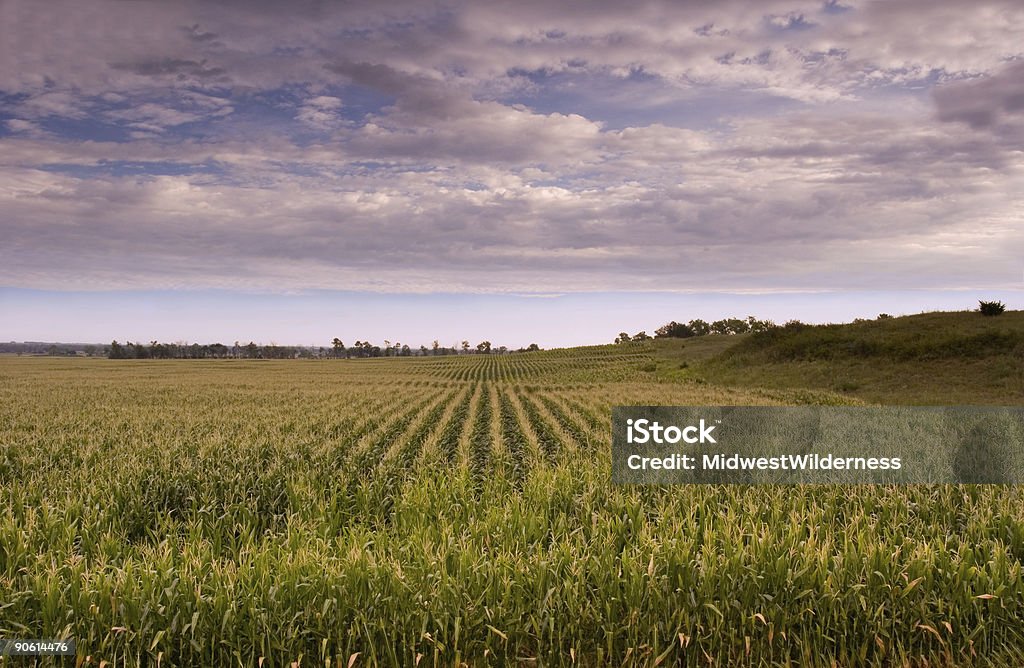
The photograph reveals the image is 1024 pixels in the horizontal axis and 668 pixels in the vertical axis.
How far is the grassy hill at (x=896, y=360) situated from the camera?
35.9 m

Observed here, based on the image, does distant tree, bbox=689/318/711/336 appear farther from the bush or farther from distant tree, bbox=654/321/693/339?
the bush

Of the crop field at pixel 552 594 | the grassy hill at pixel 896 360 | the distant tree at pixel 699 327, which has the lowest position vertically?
the crop field at pixel 552 594

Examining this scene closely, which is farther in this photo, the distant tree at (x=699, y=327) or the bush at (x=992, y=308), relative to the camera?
the distant tree at (x=699, y=327)

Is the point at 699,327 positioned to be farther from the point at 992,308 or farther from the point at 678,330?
the point at 992,308

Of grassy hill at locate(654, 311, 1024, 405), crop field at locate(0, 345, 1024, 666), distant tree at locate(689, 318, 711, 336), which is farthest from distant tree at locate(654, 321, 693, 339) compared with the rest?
crop field at locate(0, 345, 1024, 666)

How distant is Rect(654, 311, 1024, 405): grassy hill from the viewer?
35.9m

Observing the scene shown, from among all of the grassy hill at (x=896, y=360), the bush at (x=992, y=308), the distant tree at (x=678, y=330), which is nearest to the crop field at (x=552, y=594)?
the grassy hill at (x=896, y=360)

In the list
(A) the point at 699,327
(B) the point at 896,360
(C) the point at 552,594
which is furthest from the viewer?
(A) the point at 699,327

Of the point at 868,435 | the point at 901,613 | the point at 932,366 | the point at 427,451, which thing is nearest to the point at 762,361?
the point at 932,366

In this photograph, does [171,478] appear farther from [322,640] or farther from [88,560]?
[322,640]

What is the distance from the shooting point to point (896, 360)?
4456cm

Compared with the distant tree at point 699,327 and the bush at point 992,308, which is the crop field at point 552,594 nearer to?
the bush at point 992,308

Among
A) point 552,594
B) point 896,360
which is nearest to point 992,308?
point 896,360

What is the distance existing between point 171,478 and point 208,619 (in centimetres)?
808
